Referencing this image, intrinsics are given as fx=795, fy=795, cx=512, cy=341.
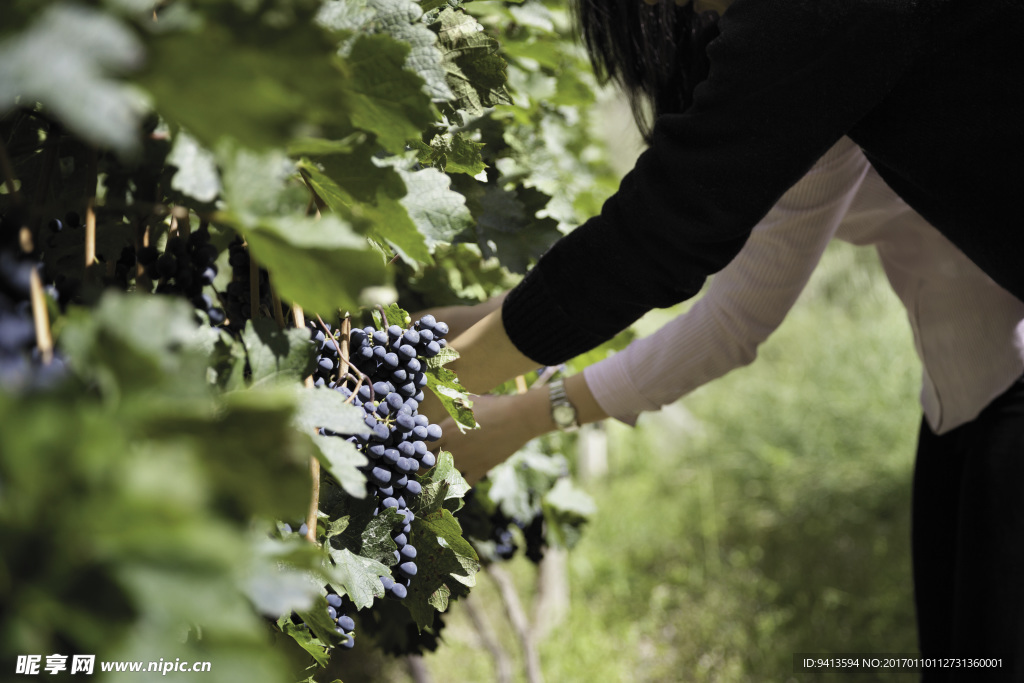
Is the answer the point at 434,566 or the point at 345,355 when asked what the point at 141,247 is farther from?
the point at 434,566

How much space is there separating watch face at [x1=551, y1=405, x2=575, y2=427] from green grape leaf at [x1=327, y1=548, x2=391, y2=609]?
45 centimetres

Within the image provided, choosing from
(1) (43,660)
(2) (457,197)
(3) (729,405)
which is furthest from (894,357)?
(1) (43,660)

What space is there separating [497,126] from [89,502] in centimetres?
85

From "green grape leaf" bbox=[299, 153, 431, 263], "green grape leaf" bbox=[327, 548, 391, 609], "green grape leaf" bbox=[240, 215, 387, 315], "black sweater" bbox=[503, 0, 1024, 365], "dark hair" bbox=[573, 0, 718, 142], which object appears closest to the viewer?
"green grape leaf" bbox=[240, 215, 387, 315]

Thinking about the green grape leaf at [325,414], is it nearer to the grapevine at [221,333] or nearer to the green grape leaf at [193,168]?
the grapevine at [221,333]

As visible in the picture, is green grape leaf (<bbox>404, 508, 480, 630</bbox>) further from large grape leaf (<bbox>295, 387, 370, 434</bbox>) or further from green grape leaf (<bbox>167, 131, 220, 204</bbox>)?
green grape leaf (<bbox>167, 131, 220, 204</bbox>)

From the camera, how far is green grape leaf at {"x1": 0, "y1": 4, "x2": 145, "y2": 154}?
0.30 metres

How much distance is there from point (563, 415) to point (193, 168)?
0.70 meters

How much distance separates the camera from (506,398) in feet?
3.34

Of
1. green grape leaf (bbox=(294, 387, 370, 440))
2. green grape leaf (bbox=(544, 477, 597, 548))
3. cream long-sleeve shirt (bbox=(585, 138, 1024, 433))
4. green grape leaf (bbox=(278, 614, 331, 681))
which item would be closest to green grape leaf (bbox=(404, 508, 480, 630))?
green grape leaf (bbox=(278, 614, 331, 681))

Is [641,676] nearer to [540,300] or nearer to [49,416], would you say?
[540,300]

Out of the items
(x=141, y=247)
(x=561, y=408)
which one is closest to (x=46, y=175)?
(x=141, y=247)

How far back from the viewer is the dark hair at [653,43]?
1.18 m

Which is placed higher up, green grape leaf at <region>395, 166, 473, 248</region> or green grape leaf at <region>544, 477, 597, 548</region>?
green grape leaf at <region>395, 166, 473, 248</region>
